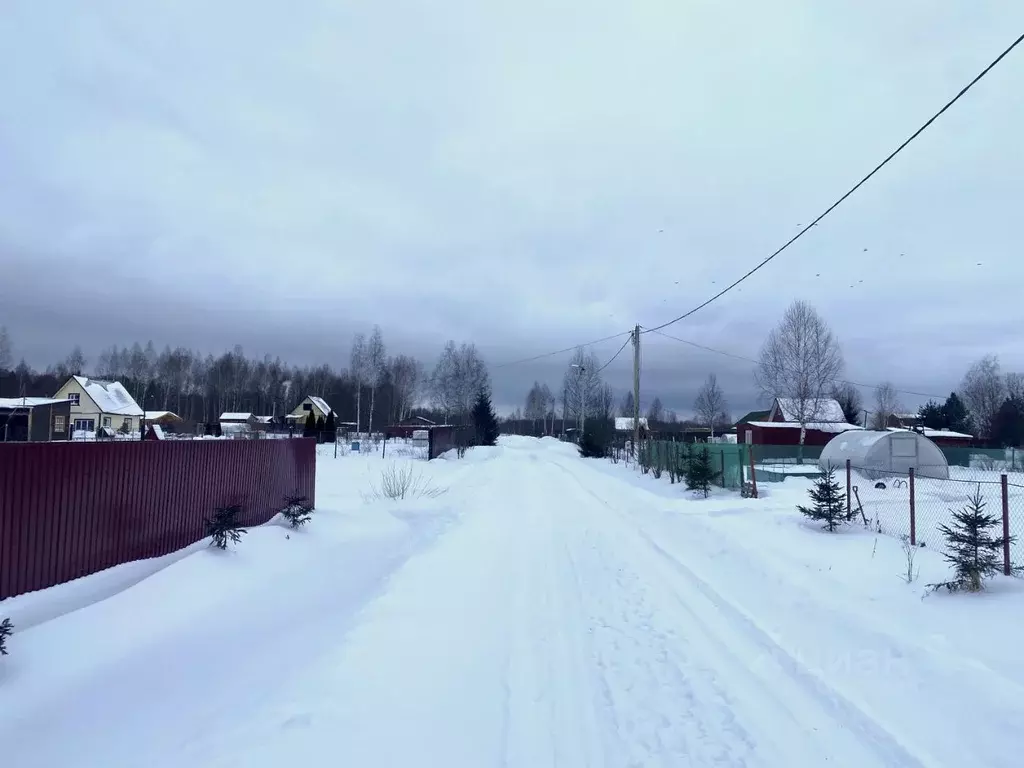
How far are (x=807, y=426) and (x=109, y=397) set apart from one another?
2696 inches

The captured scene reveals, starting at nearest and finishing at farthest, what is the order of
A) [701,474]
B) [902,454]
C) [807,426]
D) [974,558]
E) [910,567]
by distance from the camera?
1. [974,558]
2. [910,567]
3. [701,474]
4. [902,454]
5. [807,426]

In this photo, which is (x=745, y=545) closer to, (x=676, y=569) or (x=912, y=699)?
(x=676, y=569)

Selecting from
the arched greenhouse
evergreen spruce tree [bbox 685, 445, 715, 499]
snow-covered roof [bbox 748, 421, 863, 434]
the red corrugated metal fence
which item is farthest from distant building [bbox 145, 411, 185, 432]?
Result: the red corrugated metal fence

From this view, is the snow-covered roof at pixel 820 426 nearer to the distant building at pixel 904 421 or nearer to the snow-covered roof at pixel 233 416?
the distant building at pixel 904 421

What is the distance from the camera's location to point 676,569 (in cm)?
977

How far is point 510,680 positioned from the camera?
5.31m

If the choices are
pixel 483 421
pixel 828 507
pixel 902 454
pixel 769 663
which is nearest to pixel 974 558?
pixel 769 663

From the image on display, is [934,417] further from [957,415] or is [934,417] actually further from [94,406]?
[94,406]

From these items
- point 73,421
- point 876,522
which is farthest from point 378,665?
point 73,421

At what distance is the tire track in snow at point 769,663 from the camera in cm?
434

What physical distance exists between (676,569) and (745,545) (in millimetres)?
1710

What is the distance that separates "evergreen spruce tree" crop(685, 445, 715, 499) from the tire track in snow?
10.2m


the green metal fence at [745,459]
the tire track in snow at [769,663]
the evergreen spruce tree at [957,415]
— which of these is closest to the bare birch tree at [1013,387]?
the evergreen spruce tree at [957,415]

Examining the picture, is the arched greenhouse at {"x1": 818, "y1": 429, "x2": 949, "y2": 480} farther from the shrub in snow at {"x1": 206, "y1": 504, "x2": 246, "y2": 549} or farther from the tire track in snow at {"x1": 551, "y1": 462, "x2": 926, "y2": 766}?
the shrub in snow at {"x1": 206, "y1": 504, "x2": 246, "y2": 549}
